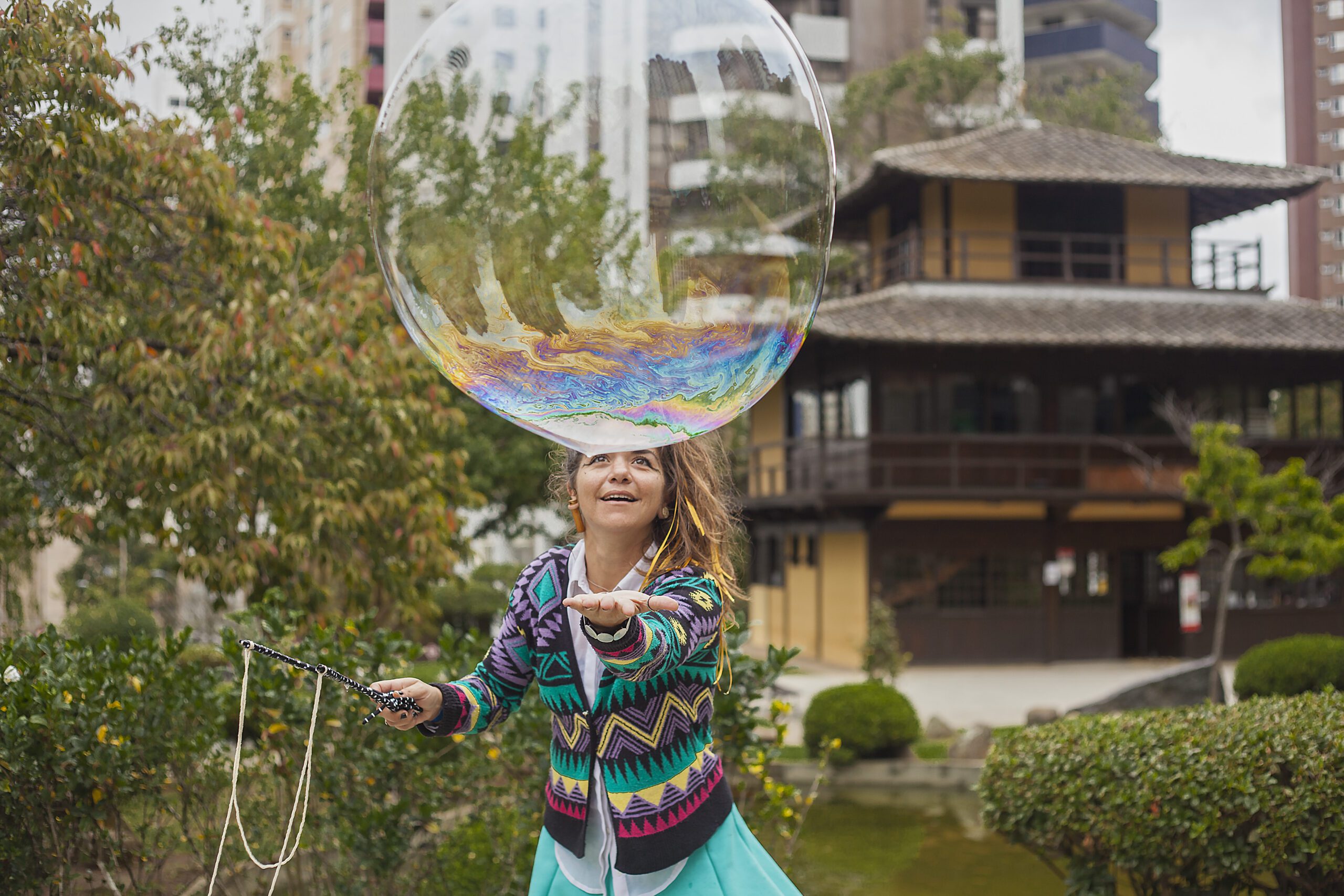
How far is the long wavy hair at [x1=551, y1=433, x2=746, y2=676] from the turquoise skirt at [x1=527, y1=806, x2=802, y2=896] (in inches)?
13.4

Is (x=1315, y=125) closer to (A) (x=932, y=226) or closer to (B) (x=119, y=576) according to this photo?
(A) (x=932, y=226)

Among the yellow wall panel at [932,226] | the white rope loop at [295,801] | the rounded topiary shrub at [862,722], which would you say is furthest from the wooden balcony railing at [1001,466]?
the white rope loop at [295,801]

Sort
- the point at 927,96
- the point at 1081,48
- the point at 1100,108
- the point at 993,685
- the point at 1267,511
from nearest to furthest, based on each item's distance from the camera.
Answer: the point at 1267,511, the point at 993,685, the point at 927,96, the point at 1100,108, the point at 1081,48

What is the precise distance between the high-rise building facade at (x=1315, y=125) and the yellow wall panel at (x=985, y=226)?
1265 inches

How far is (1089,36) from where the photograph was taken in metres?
41.3

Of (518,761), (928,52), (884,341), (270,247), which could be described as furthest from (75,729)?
(928,52)

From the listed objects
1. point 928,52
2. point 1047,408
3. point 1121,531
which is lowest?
point 1121,531

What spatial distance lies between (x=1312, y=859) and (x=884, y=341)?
1372 cm

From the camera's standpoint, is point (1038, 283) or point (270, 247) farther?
point (1038, 283)

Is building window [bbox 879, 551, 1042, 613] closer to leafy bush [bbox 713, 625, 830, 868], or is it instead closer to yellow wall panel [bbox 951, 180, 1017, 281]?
yellow wall panel [bbox 951, 180, 1017, 281]

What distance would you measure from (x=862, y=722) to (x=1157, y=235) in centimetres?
1368

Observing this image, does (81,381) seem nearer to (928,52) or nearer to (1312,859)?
(1312,859)

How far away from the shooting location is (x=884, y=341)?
56.5 ft

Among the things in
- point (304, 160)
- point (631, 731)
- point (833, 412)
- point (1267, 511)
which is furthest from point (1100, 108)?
point (631, 731)
